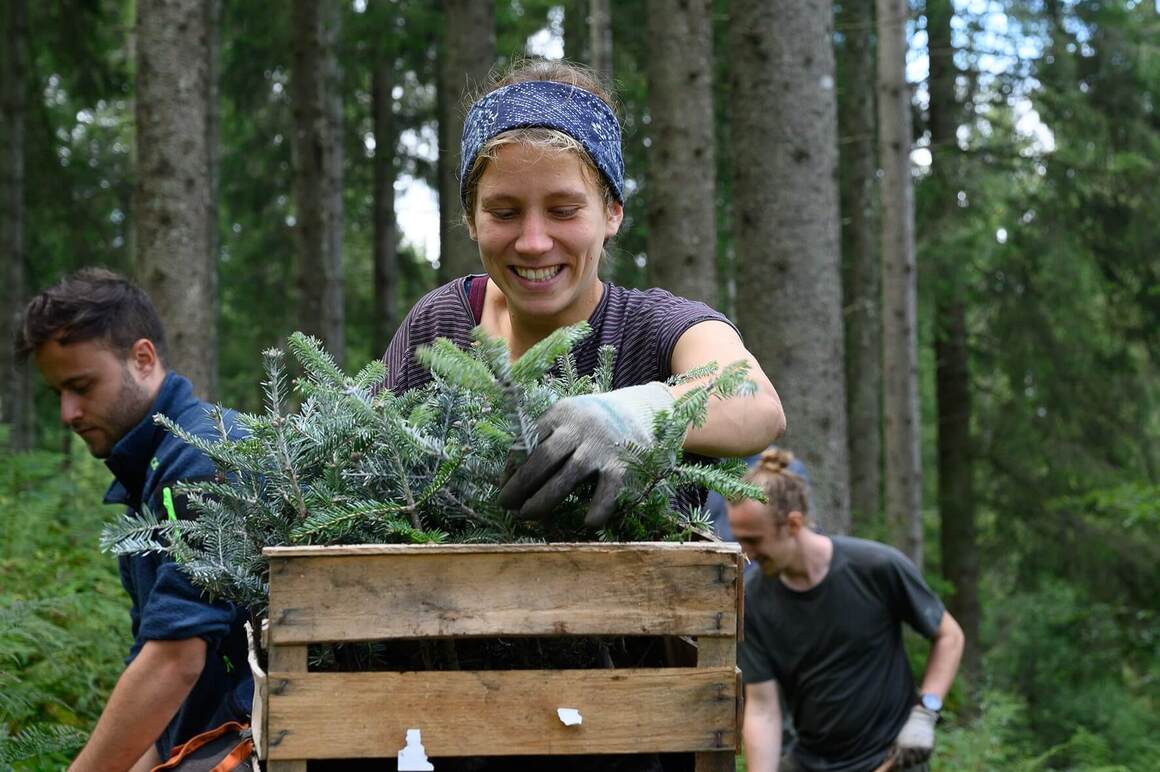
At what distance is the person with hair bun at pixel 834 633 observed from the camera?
225 inches

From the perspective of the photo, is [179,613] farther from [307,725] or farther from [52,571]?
[52,571]

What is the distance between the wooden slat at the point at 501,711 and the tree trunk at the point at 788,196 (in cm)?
476

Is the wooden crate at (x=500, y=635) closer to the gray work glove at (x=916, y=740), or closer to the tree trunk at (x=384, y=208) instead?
the gray work glove at (x=916, y=740)

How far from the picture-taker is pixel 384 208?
63.1 ft

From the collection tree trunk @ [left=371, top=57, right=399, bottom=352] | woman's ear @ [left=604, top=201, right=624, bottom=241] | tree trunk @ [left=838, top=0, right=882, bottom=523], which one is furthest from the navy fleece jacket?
tree trunk @ [left=371, top=57, right=399, bottom=352]

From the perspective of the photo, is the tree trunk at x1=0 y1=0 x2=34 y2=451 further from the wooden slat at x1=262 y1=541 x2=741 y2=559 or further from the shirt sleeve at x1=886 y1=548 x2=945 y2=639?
the wooden slat at x1=262 y1=541 x2=741 y2=559

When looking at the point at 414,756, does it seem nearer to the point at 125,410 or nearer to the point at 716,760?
the point at 716,760

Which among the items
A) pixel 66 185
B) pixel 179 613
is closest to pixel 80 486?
pixel 179 613

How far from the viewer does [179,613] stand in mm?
2811

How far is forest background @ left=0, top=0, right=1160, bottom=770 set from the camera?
12.7 m

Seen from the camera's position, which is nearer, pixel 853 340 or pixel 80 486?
pixel 80 486

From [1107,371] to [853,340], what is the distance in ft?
11.7

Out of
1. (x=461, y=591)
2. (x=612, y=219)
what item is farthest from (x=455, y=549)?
(x=612, y=219)

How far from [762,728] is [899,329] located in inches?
312
